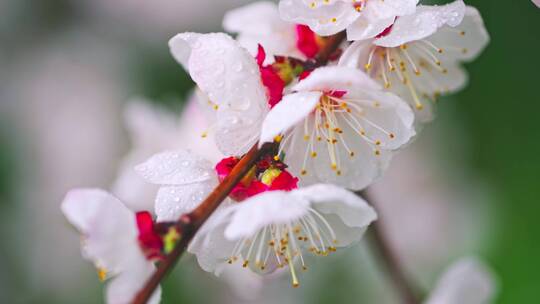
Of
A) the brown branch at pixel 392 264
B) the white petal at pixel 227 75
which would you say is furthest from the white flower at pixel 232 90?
the brown branch at pixel 392 264

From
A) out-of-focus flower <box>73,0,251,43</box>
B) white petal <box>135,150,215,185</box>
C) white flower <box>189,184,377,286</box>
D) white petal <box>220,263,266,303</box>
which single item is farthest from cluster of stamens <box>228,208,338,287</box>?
out-of-focus flower <box>73,0,251,43</box>

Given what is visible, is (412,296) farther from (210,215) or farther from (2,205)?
(2,205)

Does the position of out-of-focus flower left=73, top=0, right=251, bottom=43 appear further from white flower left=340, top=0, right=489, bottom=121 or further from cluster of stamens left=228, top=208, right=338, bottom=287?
cluster of stamens left=228, top=208, right=338, bottom=287

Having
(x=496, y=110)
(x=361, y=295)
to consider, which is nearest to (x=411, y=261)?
(x=361, y=295)

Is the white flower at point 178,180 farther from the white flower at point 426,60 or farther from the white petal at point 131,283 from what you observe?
the white flower at point 426,60

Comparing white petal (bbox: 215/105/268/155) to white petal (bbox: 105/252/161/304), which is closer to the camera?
white petal (bbox: 105/252/161/304)

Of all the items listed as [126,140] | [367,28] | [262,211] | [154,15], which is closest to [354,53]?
[367,28]
